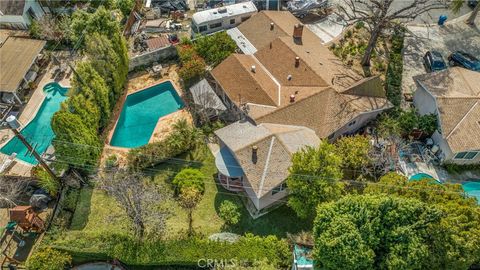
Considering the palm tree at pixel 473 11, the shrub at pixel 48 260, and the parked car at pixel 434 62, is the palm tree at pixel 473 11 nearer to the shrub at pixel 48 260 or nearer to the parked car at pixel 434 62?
the parked car at pixel 434 62

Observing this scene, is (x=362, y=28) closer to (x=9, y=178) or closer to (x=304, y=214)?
(x=304, y=214)

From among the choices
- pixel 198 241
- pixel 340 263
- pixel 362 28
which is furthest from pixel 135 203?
pixel 362 28

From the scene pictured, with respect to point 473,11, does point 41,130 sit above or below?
below

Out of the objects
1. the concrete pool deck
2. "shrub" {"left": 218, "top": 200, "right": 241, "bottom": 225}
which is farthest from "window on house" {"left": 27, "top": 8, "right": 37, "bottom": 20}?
"shrub" {"left": 218, "top": 200, "right": 241, "bottom": 225}

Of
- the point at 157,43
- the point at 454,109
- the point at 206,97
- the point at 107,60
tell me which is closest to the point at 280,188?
the point at 206,97

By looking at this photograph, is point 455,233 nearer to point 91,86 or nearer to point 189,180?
point 189,180

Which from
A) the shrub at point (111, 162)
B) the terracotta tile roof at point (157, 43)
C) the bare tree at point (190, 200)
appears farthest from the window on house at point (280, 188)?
the terracotta tile roof at point (157, 43)
